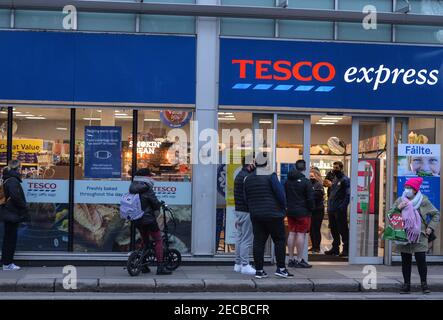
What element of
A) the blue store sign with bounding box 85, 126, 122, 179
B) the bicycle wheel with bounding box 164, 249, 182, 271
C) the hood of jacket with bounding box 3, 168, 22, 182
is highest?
the blue store sign with bounding box 85, 126, 122, 179

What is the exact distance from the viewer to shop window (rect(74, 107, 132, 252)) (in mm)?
12281

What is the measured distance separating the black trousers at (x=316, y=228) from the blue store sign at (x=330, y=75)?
2635mm

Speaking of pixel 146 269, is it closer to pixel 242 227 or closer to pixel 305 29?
pixel 242 227

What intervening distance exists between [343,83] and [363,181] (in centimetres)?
197

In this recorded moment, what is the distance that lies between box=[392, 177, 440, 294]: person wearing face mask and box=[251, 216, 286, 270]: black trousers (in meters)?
1.85

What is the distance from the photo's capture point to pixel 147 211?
428 inches

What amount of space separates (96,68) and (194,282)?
14.3ft

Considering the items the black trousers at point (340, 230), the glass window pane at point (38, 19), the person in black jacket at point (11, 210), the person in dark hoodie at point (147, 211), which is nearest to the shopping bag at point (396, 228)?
the black trousers at point (340, 230)

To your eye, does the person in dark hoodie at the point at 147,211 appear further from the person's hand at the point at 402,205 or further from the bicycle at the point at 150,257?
the person's hand at the point at 402,205

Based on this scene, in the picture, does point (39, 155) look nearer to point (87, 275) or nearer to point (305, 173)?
point (87, 275)

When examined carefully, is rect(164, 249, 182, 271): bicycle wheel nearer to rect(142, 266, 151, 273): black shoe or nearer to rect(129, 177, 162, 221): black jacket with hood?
rect(142, 266, 151, 273): black shoe

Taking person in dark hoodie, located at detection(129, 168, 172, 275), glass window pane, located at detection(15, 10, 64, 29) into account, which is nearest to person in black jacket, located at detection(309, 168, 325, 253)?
person in dark hoodie, located at detection(129, 168, 172, 275)

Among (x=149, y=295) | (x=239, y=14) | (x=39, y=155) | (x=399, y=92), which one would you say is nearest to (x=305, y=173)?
(x=399, y=92)

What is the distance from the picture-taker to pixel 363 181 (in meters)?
13.0
